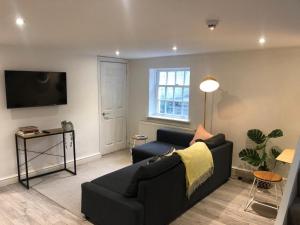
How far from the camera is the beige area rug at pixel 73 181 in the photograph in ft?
11.1

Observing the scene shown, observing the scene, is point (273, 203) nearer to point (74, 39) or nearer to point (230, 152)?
point (230, 152)

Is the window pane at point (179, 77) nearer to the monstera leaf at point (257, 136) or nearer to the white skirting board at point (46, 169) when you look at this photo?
the monstera leaf at point (257, 136)

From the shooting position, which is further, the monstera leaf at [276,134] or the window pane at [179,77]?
the window pane at [179,77]

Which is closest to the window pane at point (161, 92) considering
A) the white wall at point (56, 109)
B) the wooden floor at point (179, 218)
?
the white wall at point (56, 109)

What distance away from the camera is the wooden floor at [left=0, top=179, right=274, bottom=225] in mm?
2895

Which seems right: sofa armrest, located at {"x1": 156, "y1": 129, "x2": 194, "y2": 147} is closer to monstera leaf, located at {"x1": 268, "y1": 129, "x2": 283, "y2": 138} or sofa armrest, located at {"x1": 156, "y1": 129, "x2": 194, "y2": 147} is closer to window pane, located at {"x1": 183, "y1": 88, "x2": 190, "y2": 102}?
window pane, located at {"x1": 183, "y1": 88, "x2": 190, "y2": 102}

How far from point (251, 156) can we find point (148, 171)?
2.09 m

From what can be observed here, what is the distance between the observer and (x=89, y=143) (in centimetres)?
501

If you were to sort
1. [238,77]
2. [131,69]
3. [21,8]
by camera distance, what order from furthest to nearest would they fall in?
[131,69] → [238,77] → [21,8]

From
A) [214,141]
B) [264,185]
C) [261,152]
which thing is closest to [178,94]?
[214,141]

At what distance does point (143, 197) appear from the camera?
2.36m

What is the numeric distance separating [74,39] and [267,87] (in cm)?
300

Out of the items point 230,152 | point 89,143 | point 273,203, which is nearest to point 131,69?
point 89,143

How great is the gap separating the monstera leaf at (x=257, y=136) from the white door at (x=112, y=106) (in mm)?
2941
